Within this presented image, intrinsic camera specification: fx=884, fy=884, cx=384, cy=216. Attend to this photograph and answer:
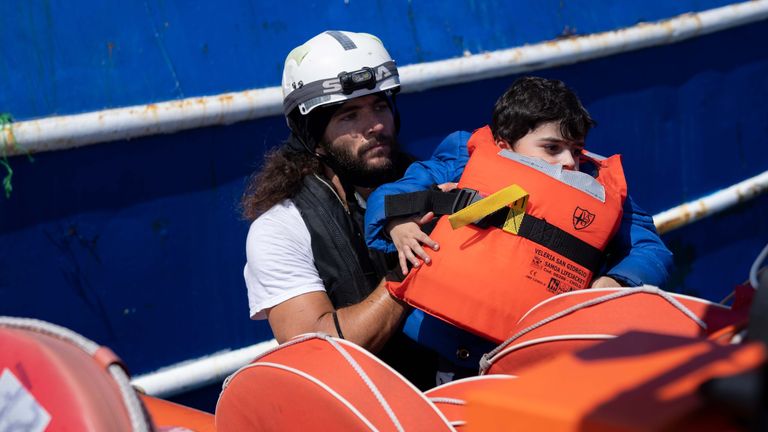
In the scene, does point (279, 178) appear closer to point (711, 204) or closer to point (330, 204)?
point (330, 204)

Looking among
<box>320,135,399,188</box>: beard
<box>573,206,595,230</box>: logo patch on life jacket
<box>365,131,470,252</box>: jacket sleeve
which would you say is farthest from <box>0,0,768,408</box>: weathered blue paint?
<box>573,206,595,230</box>: logo patch on life jacket

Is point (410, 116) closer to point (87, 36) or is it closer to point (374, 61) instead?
point (374, 61)

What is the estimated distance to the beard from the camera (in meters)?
2.84

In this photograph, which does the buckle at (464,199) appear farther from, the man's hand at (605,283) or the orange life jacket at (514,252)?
the man's hand at (605,283)

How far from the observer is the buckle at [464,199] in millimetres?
2396

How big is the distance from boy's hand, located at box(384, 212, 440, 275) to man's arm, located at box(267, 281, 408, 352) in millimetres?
143

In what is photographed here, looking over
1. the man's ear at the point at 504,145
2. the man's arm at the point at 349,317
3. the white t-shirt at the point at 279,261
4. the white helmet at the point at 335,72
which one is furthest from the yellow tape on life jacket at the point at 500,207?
the white helmet at the point at 335,72

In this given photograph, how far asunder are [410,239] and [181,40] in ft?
4.48

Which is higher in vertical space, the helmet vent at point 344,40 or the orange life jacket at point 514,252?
the helmet vent at point 344,40

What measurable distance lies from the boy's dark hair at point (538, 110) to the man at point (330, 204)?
46cm

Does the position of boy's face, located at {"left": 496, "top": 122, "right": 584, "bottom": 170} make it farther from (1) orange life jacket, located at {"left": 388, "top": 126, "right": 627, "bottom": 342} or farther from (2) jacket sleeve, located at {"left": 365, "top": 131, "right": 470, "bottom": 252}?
(2) jacket sleeve, located at {"left": 365, "top": 131, "right": 470, "bottom": 252}

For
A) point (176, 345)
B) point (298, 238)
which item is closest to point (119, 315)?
point (176, 345)

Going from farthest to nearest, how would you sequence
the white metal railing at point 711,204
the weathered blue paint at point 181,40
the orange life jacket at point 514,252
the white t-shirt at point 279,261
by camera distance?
the white metal railing at point 711,204 < the weathered blue paint at point 181,40 < the white t-shirt at point 279,261 < the orange life jacket at point 514,252

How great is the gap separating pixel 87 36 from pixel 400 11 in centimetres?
136
